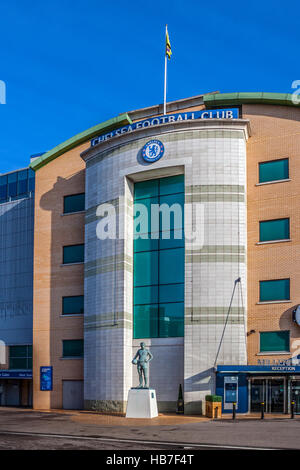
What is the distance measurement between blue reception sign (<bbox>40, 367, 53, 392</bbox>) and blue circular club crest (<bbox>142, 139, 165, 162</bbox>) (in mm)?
17650

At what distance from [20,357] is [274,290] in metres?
23.9

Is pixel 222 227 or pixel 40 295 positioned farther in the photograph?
pixel 40 295

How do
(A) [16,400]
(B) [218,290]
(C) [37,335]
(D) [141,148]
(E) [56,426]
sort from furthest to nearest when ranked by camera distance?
(A) [16,400], (C) [37,335], (D) [141,148], (B) [218,290], (E) [56,426]

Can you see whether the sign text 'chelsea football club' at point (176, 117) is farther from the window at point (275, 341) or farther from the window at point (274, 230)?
the window at point (275, 341)

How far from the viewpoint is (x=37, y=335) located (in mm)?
47250

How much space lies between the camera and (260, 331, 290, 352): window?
1491 inches

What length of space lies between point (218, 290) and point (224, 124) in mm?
11036

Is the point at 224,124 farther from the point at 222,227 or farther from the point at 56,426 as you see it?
the point at 56,426

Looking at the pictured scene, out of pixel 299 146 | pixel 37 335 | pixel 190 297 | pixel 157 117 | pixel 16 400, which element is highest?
pixel 157 117

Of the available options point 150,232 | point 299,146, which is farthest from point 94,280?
point 299,146

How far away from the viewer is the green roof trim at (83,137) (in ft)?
151

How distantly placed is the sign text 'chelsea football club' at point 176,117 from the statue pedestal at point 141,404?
18097 mm

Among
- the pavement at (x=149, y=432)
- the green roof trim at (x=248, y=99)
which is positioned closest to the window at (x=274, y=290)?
the pavement at (x=149, y=432)

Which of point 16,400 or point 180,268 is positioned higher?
point 180,268
